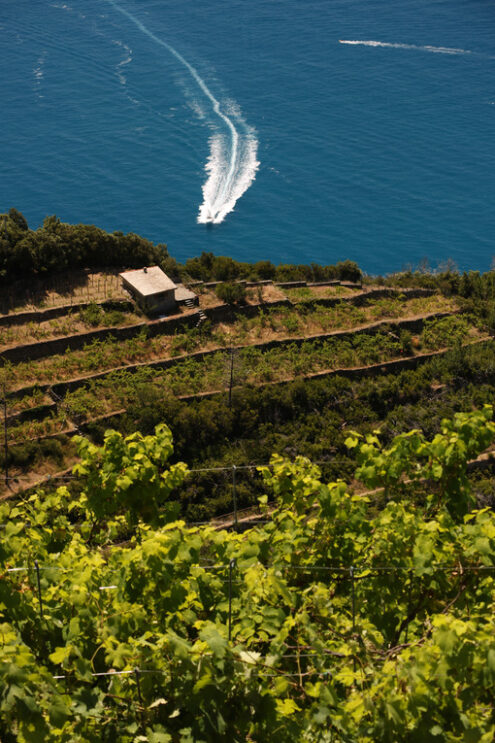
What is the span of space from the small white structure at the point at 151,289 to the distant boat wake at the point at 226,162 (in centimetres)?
1755

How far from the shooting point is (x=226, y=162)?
178ft

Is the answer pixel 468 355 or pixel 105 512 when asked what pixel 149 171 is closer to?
pixel 468 355

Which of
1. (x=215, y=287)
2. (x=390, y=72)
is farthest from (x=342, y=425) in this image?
(x=390, y=72)

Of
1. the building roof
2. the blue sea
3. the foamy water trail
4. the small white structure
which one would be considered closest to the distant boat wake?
the blue sea

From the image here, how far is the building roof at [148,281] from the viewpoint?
3009 centimetres

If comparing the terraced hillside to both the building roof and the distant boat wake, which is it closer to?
the building roof

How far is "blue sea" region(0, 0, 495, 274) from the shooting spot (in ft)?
158

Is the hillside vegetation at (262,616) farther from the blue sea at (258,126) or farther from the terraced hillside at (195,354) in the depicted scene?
the blue sea at (258,126)

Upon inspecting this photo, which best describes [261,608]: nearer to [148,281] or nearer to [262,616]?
[262,616]

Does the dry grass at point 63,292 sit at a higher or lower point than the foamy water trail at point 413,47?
lower

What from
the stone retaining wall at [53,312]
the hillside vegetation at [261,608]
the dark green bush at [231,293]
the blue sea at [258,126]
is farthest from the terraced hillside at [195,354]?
the hillside vegetation at [261,608]

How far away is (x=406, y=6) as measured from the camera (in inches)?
3462

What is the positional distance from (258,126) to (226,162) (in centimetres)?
648

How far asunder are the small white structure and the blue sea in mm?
13304
